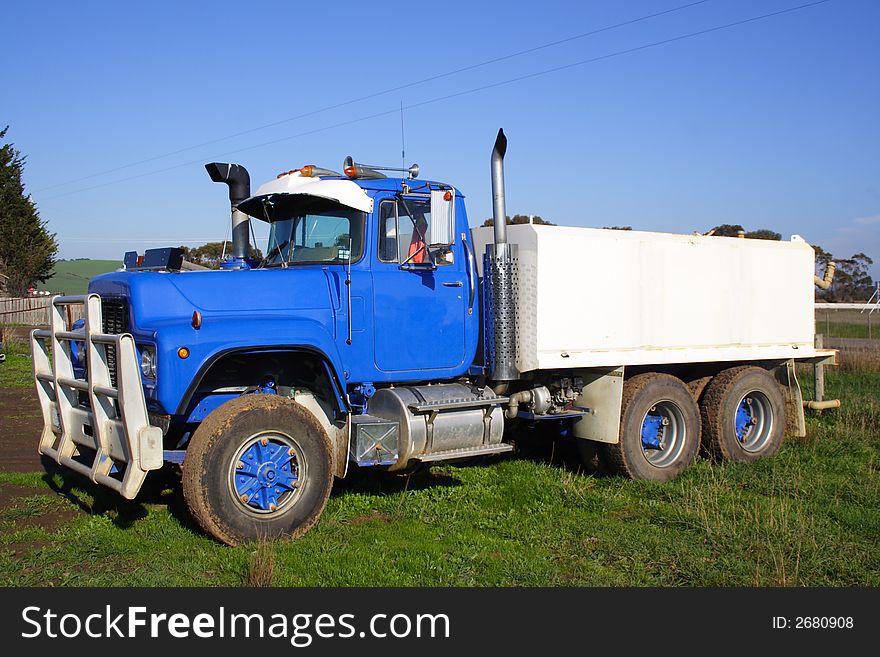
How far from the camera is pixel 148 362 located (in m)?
6.09

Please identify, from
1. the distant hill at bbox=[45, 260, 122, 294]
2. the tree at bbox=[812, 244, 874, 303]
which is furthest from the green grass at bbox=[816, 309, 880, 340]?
the distant hill at bbox=[45, 260, 122, 294]

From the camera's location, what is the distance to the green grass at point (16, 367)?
15.4 meters

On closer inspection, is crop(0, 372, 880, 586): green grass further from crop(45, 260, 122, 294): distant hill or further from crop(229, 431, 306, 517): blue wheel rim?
crop(45, 260, 122, 294): distant hill

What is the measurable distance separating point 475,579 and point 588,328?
328cm

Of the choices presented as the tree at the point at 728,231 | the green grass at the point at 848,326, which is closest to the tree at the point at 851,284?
the green grass at the point at 848,326

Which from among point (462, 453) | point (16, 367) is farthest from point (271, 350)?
point (16, 367)

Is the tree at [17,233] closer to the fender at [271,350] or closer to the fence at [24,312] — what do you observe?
the fence at [24,312]

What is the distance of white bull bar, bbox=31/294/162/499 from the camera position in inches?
227

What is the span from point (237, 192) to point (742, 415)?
6.30 meters

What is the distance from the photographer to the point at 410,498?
7.55 meters

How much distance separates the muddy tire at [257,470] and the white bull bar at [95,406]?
378 millimetres

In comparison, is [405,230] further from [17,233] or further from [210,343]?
[17,233]

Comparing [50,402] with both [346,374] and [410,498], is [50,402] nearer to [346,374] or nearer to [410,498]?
[346,374]
